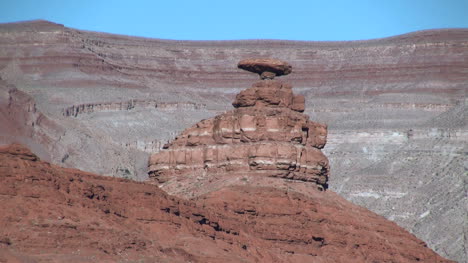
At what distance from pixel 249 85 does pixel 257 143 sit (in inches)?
5034

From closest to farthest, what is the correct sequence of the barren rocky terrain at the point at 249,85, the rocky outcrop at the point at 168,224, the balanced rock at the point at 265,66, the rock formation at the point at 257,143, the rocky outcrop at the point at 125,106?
the rocky outcrop at the point at 168,224
the rock formation at the point at 257,143
the balanced rock at the point at 265,66
the barren rocky terrain at the point at 249,85
the rocky outcrop at the point at 125,106

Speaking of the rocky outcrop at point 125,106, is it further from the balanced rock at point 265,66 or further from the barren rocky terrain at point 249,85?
the balanced rock at point 265,66

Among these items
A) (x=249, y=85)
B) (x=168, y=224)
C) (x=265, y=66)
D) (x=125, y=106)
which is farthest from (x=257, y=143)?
(x=249, y=85)

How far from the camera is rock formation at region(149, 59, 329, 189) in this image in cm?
5141

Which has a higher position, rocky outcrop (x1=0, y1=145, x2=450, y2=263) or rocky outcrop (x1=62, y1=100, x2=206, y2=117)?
rocky outcrop (x1=0, y1=145, x2=450, y2=263)

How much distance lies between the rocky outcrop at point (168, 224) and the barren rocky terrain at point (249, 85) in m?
55.3

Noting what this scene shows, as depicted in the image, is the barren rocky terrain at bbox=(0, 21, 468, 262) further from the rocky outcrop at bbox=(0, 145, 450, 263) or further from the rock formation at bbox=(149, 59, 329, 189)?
the rocky outcrop at bbox=(0, 145, 450, 263)

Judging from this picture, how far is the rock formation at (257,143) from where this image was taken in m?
51.4

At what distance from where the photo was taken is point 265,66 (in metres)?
55.3

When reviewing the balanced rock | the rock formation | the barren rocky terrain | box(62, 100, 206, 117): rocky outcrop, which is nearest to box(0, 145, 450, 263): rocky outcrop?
the rock formation

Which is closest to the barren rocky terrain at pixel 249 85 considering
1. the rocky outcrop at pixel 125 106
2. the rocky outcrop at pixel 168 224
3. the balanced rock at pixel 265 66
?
the rocky outcrop at pixel 125 106

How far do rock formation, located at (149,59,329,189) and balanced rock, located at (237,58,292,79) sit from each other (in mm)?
37

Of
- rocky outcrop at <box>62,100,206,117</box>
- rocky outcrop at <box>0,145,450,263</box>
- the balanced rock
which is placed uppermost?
the balanced rock

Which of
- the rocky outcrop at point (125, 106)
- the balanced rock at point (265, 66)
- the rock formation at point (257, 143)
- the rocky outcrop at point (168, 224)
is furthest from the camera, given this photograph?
the rocky outcrop at point (125, 106)
